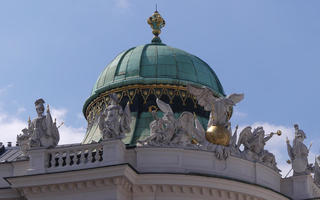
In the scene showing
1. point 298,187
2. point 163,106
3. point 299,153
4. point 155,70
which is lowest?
point 298,187

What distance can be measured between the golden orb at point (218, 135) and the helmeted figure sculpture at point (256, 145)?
724mm

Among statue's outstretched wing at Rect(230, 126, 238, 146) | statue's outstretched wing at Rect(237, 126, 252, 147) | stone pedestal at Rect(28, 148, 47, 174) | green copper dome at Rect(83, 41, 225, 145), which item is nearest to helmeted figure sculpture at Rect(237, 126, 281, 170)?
statue's outstretched wing at Rect(237, 126, 252, 147)

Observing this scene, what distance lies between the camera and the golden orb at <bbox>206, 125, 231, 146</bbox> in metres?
28.8

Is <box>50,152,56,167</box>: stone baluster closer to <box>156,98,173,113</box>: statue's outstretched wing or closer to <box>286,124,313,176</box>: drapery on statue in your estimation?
<box>156,98,173,113</box>: statue's outstretched wing

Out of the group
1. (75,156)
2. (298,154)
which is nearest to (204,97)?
(298,154)

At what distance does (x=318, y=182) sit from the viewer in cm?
3206

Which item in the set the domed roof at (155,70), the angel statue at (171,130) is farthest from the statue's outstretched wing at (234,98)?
the domed roof at (155,70)

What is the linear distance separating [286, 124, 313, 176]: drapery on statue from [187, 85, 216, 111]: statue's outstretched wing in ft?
12.2

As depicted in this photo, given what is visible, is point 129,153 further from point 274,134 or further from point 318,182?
point 318,182

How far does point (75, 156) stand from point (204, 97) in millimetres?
5305

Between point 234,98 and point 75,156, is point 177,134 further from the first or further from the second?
point 75,156

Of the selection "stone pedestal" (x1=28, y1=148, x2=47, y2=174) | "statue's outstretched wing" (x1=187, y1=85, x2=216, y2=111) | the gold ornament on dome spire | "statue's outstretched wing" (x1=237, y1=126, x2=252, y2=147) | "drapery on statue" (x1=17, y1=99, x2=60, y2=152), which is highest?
the gold ornament on dome spire

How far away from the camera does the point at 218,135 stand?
28.8 metres

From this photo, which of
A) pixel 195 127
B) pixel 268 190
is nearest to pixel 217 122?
pixel 195 127
